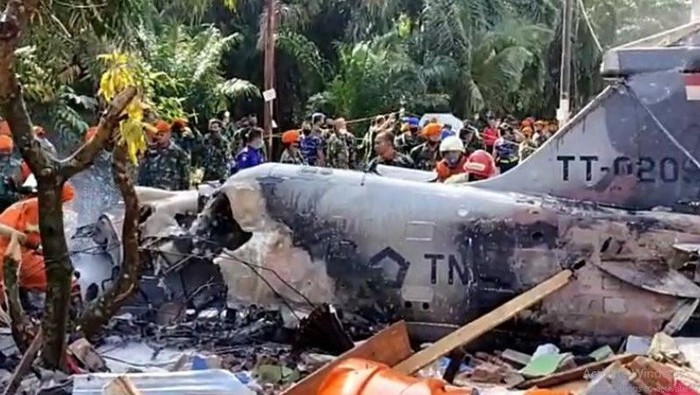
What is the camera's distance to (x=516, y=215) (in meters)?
Result: 6.92

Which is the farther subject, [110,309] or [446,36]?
[446,36]

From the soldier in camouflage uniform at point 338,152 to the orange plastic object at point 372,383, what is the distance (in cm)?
1056

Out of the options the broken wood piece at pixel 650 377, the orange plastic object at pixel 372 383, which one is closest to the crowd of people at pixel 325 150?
the orange plastic object at pixel 372 383

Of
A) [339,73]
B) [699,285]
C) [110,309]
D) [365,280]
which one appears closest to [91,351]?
[110,309]

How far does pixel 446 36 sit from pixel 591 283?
22532 millimetres

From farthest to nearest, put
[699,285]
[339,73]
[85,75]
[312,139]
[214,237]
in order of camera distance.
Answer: [339,73]
[85,75]
[312,139]
[214,237]
[699,285]

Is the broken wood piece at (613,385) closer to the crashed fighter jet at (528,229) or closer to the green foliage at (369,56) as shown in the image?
the crashed fighter jet at (528,229)

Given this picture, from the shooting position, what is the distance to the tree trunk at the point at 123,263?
5.63 m

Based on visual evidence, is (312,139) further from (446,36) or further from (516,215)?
(446,36)

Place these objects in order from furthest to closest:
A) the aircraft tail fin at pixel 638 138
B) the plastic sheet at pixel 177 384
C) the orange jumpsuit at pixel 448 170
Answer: the orange jumpsuit at pixel 448 170 → the aircraft tail fin at pixel 638 138 → the plastic sheet at pixel 177 384

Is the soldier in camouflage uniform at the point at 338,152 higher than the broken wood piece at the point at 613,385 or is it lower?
higher

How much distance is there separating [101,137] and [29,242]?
2024 millimetres

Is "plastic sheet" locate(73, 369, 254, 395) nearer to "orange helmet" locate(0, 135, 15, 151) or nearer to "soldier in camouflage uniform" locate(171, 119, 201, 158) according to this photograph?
"orange helmet" locate(0, 135, 15, 151)

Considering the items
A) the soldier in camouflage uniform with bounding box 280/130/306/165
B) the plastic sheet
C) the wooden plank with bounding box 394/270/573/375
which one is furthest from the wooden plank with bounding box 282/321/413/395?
the soldier in camouflage uniform with bounding box 280/130/306/165
